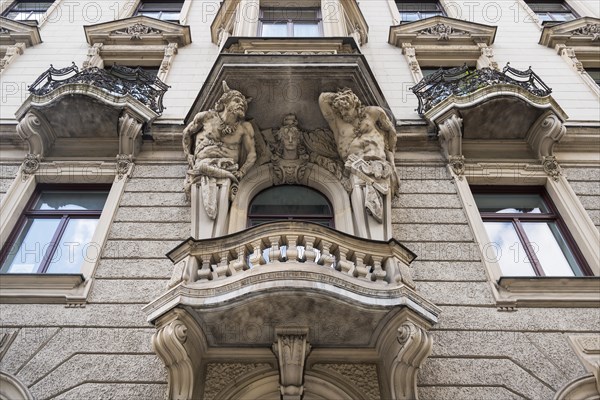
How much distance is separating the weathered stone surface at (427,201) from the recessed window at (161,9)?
9.56 m

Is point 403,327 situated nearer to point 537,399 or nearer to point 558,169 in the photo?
point 537,399

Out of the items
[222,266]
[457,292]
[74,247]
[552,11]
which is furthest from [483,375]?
[552,11]

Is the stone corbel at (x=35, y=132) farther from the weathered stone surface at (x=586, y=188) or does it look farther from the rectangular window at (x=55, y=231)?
the weathered stone surface at (x=586, y=188)

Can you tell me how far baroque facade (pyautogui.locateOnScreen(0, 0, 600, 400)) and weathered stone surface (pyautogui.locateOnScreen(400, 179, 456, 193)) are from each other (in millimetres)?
36

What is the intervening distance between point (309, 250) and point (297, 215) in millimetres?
2232

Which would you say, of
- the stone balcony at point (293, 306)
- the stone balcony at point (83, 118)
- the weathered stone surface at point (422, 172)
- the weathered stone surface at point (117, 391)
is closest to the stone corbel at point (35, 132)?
the stone balcony at point (83, 118)

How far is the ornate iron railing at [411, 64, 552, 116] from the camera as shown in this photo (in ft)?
30.3

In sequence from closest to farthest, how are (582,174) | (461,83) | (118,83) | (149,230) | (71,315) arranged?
(71,315), (149,230), (582,174), (118,83), (461,83)

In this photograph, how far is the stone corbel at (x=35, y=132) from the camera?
28.1 feet

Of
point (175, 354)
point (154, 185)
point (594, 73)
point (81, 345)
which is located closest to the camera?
point (175, 354)

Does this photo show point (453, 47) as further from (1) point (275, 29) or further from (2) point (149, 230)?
(2) point (149, 230)

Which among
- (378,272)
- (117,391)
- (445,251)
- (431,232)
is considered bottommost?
(117,391)

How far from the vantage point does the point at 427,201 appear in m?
8.09

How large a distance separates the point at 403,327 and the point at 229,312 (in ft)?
6.41
